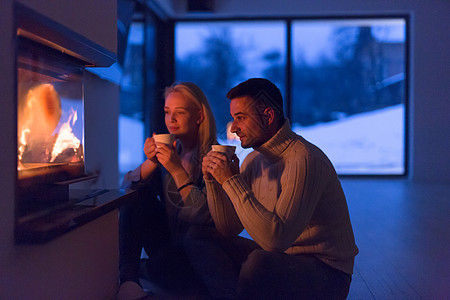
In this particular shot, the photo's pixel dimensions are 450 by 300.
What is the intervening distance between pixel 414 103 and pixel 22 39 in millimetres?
5815

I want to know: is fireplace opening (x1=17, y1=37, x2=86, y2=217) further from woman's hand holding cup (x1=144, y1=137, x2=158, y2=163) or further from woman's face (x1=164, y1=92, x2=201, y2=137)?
woman's face (x1=164, y1=92, x2=201, y2=137)

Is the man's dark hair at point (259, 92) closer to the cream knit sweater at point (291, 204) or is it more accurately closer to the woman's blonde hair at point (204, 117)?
the cream knit sweater at point (291, 204)

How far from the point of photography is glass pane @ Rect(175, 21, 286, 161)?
6207 mm

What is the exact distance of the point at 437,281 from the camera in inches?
78.2

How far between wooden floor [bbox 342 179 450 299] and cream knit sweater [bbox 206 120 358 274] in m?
0.65

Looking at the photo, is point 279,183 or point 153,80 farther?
point 153,80

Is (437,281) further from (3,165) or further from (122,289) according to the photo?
(3,165)

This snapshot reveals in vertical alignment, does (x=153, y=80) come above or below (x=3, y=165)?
above

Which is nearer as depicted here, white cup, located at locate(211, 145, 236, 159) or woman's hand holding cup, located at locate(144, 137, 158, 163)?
white cup, located at locate(211, 145, 236, 159)

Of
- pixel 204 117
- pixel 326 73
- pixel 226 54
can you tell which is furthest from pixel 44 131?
pixel 326 73

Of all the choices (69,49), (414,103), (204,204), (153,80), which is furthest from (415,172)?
(69,49)

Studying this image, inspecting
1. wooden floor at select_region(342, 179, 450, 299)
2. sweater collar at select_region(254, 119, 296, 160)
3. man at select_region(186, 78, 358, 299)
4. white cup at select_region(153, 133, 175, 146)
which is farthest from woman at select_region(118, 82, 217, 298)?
wooden floor at select_region(342, 179, 450, 299)

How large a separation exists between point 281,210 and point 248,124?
34 cm

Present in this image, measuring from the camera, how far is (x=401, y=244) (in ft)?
8.68
